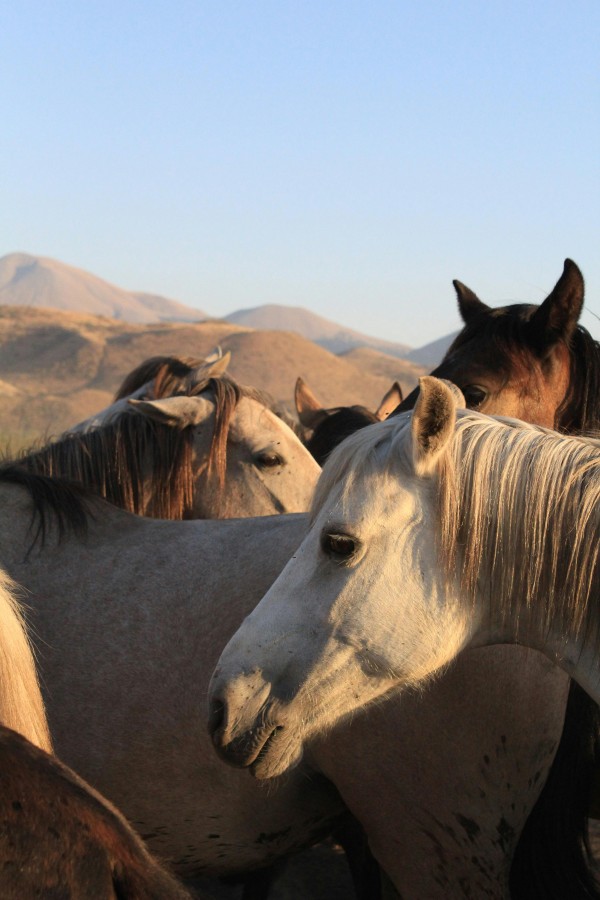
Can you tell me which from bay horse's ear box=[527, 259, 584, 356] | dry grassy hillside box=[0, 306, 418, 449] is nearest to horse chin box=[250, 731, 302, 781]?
bay horse's ear box=[527, 259, 584, 356]

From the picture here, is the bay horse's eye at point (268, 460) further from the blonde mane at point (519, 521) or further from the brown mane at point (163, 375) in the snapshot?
the blonde mane at point (519, 521)

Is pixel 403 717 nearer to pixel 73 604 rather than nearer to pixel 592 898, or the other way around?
pixel 592 898

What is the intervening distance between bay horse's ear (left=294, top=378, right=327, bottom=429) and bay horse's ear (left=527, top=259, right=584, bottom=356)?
2.88 metres

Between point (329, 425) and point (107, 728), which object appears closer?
point (107, 728)

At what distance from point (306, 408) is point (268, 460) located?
2.10 metres

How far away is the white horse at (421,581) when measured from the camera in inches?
81.4

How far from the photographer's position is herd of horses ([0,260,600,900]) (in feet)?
6.76

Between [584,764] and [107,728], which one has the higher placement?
[584,764]

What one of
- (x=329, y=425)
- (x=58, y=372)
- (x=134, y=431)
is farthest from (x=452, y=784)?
(x=58, y=372)

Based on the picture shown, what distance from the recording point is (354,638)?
207 cm

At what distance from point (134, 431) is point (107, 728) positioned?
157 centimetres

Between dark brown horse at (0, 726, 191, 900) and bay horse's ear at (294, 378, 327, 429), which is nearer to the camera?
dark brown horse at (0, 726, 191, 900)

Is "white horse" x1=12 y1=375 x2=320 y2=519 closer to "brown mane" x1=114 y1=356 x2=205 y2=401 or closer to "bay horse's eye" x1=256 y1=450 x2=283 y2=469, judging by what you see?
"bay horse's eye" x1=256 y1=450 x2=283 y2=469

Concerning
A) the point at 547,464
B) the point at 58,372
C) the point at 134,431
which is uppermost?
the point at 547,464
